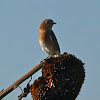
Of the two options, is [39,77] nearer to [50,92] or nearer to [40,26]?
[50,92]

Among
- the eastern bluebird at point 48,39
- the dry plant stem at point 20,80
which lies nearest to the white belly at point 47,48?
the eastern bluebird at point 48,39

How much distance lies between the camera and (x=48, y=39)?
7.72 m

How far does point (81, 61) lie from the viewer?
11.7ft

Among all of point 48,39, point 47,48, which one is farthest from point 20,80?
point 48,39

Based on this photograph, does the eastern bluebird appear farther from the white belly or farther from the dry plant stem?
the dry plant stem

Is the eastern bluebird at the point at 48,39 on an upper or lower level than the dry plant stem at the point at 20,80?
upper

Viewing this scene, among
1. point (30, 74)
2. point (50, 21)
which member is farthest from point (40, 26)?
point (30, 74)

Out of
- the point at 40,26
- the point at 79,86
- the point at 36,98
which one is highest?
the point at 40,26

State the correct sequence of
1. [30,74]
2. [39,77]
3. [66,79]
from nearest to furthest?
1. [30,74]
2. [66,79]
3. [39,77]

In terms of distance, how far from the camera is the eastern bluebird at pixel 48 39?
25.0 ft

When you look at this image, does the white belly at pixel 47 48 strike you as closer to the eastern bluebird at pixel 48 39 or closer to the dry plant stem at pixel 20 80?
the eastern bluebird at pixel 48 39

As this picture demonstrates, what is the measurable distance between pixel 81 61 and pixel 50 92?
0.65 metres

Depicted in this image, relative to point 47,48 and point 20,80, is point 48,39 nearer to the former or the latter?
point 47,48

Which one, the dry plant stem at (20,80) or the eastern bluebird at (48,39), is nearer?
the dry plant stem at (20,80)
